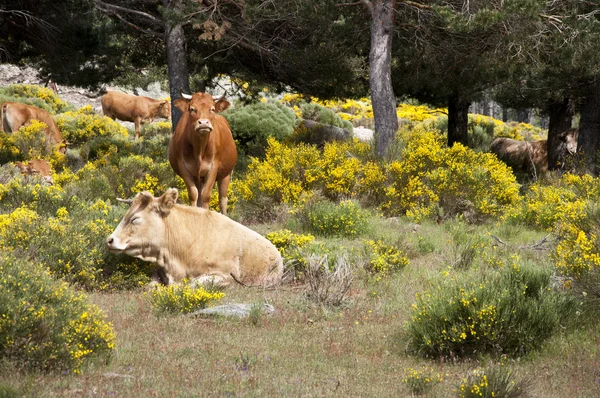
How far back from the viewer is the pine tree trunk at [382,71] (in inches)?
648

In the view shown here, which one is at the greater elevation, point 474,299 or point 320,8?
point 320,8

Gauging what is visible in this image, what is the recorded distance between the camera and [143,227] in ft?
26.9

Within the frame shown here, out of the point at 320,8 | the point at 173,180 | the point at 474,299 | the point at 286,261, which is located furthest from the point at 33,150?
the point at 474,299

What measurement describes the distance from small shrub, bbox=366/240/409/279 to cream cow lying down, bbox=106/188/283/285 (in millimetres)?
1175

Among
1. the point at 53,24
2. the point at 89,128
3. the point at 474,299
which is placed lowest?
the point at 89,128

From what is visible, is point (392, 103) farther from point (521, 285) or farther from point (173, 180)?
point (521, 285)

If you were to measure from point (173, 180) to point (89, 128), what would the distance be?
11.5 meters

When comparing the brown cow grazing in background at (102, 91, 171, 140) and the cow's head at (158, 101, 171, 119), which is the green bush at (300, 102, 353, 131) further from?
the brown cow grazing in background at (102, 91, 171, 140)

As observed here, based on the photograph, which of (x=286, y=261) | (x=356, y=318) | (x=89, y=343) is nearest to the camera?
(x=89, y=343)

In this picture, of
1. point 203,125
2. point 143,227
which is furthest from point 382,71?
point 143,227

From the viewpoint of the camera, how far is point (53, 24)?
59.0 feet

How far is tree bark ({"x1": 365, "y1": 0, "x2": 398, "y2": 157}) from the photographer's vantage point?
16.5 meters

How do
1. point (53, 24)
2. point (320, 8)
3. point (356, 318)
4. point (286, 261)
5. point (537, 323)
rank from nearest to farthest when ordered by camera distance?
point (537, 323) → point (356, 318) → point (286, 261) → point (320, 8) → point (53, 24)

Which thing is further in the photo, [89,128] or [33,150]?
[89,128]
